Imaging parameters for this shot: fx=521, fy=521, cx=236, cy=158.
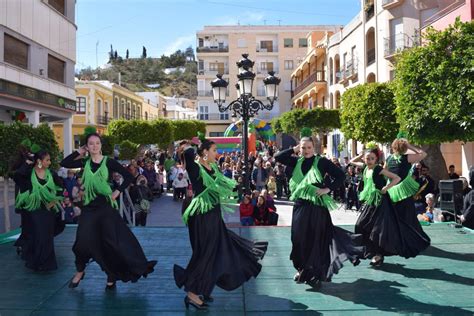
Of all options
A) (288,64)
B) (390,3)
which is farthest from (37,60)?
(288,64)

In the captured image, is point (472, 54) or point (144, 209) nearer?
point (144, 209)

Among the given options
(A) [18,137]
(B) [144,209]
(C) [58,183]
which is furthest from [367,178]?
(A) [18,137]

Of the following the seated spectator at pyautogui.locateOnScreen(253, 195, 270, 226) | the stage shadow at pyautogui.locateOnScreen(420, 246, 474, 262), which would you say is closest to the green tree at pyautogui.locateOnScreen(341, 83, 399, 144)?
the seated spectator at pyautogui.locateOnScreen(253, 195, 270, 226)

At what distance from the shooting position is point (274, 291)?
5852 millimetres

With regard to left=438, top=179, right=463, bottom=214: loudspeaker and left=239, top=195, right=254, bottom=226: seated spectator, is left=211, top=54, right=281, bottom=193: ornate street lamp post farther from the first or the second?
left=438, top=179, right=463, bottom=214: loudspeaker

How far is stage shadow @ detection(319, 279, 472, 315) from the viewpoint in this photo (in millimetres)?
5109

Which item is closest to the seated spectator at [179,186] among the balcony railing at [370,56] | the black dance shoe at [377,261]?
the black dance shoe at [377,261]

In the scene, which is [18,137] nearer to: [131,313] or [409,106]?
[131,313]

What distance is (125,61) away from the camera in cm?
12206

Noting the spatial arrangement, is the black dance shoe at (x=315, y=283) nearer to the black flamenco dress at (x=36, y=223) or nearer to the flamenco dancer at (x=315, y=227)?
the flamenco dancer at (x=315, y=227)

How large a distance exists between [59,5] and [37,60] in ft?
13.6

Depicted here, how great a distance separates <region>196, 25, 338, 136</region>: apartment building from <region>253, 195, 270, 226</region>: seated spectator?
47.9 metres

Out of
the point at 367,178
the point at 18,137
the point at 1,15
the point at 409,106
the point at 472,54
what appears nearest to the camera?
the point at 367,178

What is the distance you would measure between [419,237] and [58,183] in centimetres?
497
